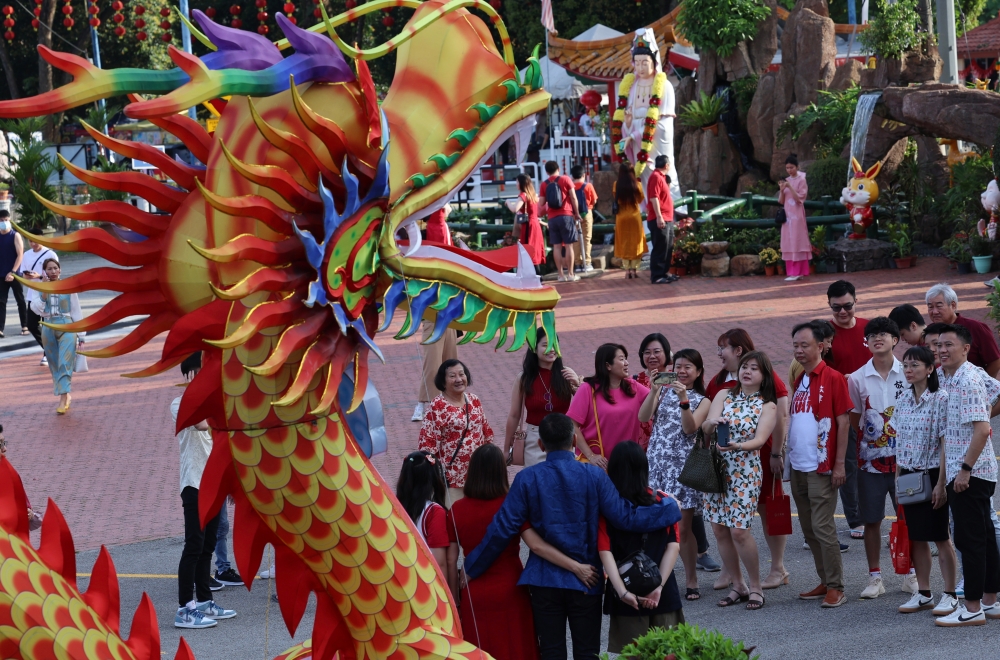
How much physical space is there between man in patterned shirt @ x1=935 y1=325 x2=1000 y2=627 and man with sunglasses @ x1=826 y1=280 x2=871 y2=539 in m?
1.42

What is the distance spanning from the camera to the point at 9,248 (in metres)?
17.2

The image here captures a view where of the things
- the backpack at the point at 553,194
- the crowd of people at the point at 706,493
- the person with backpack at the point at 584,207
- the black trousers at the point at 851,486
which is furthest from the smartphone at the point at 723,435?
the person with backpack at the point at 584,207

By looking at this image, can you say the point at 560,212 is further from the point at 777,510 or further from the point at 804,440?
the point at 804,440

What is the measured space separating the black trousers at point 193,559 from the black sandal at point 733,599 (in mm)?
2992

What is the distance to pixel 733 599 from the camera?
7109 millimetres

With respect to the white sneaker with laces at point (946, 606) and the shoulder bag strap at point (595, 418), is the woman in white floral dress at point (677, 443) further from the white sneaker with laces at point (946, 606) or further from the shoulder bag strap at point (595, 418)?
the white sneaker with laces at point (946, 606)

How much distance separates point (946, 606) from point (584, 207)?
13598 millimetres

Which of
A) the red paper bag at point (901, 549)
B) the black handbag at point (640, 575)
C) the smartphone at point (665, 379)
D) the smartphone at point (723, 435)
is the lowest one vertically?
the red paper bag at point (901, 549)

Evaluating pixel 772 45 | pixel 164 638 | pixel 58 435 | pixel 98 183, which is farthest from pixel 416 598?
pixel 772 45

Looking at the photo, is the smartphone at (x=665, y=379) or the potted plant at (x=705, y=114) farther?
the potted plant at (x=705, y=114)

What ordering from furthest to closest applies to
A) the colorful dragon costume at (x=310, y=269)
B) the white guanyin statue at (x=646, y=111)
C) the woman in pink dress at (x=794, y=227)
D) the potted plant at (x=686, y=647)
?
the white guanyin statue at (x=646, y=111)
the woman in pink dress at (x=794, y=227)
the potted plant at (x=686, y=647)
the colorful dragon costume at (x=310, y=269)

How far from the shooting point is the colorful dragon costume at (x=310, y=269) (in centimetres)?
322

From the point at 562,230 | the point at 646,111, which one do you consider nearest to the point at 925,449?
the point at 562,230

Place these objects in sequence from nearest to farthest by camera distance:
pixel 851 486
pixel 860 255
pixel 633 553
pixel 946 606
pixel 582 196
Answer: pixel 633 553, pixel 946 606, pixel 851 486, pixel 860 255, pixel 582 196
